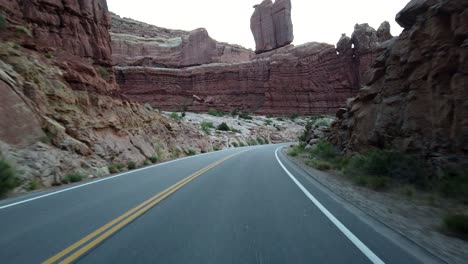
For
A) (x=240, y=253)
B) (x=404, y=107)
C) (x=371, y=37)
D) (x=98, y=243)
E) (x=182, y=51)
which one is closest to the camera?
(x=240, y=253)

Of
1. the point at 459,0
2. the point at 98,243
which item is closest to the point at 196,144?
the point at 459,0

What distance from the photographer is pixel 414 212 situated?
7031 mm

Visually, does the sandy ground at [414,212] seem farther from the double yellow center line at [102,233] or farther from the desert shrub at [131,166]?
the desert shrub at [131,166]

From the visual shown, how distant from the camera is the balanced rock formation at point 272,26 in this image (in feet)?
289

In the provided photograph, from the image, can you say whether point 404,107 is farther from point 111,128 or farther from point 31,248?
point 111,128

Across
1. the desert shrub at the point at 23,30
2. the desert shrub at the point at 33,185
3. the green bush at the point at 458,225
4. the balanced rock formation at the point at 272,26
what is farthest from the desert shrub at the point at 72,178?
the balanced rock formation at the point at 272,26

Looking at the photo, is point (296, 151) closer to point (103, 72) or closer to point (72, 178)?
point (103, 72)

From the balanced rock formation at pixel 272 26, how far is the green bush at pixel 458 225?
86.5 m

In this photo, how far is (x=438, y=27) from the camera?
35.8 feet

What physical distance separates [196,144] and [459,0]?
2387 cm

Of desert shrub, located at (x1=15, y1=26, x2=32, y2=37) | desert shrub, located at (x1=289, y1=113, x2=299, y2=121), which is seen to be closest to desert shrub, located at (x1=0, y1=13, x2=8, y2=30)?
desert shrub, located at (x1=15, y1=26, x2=32, y2=37)

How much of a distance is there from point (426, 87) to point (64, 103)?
618 inches

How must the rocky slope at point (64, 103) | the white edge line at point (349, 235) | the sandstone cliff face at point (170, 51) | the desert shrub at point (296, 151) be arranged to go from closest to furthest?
the white edge line at point (349, 235) → the rocky slope at point (64, 103) → the desert shrub at point (296, 151) → the sandstone cliff face at point (170, 51)

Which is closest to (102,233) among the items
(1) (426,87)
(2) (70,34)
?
(1) (426,87)
